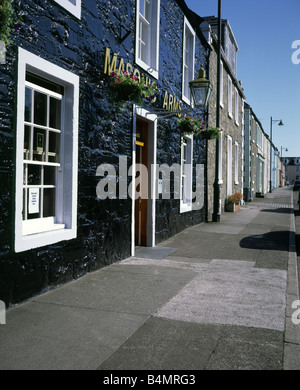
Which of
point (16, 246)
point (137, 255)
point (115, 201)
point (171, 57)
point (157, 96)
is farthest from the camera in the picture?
point (171, 57)

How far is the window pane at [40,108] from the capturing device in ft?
16.9

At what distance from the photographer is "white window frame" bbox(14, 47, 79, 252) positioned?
14.7 feet

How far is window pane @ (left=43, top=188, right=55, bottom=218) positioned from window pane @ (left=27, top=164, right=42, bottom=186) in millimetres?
257

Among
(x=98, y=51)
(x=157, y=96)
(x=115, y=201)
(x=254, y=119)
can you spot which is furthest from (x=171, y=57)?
(x=254, y=119)

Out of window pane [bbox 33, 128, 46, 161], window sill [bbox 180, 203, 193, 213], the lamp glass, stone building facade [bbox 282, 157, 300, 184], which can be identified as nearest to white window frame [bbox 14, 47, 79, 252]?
window pane [bbox 33, 128, 46, 161]

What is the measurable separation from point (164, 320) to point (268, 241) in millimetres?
6211

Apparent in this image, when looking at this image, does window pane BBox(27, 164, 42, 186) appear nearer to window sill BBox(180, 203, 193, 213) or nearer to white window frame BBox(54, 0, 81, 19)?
white window frame BBox(54, 0, 81, 19)

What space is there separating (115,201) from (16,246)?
2667 millimetres

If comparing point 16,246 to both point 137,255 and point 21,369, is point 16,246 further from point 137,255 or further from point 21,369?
point 137,255

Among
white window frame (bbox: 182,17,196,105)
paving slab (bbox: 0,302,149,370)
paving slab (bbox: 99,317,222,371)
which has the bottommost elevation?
paving slab (bbox: 99,317,222,371)

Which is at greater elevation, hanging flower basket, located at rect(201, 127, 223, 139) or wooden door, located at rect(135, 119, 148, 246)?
hanging flower basket, located at rect(201, 127, 223, 139)

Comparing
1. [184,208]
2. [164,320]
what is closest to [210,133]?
[184,208]

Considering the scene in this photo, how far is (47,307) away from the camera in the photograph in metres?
4.48
